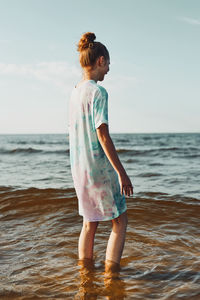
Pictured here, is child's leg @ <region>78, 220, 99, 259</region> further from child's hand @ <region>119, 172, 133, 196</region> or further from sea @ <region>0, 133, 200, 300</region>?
child's hand @ <region>119, 172, 133, 196</region>

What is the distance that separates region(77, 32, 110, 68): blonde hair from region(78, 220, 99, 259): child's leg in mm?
1401

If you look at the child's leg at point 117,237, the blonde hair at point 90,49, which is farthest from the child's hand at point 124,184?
the blonde hair at point 90,49

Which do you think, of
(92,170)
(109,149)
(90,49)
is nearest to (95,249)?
(92,170)

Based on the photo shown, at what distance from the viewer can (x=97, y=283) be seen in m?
2.70

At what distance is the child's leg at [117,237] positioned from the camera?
8.76ft

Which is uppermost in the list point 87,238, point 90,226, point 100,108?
point 100,108

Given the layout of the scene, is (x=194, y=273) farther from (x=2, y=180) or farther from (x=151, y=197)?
(x=2, y=180)

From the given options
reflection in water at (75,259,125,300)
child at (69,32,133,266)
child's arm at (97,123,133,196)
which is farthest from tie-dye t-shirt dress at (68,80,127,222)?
reflection in water at (75,259,125,300)

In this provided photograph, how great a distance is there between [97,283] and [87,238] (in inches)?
15.3

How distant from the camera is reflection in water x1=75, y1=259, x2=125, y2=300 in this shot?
2527 mm

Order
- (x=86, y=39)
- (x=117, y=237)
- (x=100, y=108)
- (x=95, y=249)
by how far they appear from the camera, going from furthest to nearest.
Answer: (x=95, y=249)
(x=117, y=237)
(x=86, y=39)
(x=100, y=108)

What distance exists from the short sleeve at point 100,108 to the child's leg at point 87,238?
0.95 meters

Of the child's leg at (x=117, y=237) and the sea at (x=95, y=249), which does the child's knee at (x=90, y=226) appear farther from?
the sea at (x=95, y=249)

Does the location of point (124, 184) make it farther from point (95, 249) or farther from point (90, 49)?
point (95, 249)
